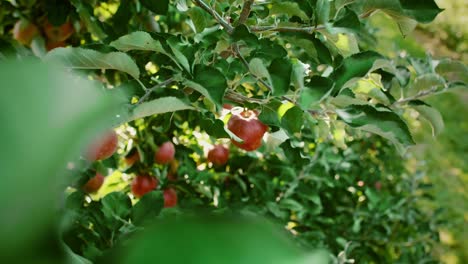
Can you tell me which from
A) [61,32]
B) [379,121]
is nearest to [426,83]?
[379,121]

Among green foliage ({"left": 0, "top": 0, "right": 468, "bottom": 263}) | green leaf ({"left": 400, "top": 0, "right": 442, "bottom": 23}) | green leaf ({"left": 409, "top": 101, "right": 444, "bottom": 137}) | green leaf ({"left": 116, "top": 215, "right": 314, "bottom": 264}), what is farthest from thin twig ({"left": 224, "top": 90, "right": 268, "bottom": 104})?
green leaf ({"left": 116, "top": 215, "right": 314, "bottom": 264})

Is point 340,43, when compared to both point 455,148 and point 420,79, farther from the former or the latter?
point 455,148

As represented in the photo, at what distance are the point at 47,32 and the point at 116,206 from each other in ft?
2.08

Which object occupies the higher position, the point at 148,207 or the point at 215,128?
the point at 215,128

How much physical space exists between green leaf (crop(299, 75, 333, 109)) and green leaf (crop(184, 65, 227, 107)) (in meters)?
0.10

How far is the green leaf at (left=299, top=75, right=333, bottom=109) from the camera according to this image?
641mm

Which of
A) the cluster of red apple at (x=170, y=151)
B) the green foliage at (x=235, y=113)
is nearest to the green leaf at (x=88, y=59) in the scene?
the green foliage at (x=235, y=113)

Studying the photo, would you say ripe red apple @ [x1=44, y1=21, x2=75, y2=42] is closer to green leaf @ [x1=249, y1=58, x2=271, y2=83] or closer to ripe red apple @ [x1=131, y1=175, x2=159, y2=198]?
ripe red apple @ [x1=131, y1=175, x2=159, y2=198]

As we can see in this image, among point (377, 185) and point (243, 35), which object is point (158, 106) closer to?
point (243, 35)

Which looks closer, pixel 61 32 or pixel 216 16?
pixel 216 16

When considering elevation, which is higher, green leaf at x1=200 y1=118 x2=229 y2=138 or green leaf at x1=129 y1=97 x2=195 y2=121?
green leaf at x1=129 y1=97 x2=195 y2=121

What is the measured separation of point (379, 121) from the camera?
72 cm

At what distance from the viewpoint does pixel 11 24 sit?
1.51 m

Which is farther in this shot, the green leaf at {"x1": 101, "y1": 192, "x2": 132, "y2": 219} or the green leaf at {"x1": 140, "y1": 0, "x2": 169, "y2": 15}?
the green leaf at {"x1": 101, "y1": 192, "x2": 132, "y2": 219}
